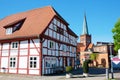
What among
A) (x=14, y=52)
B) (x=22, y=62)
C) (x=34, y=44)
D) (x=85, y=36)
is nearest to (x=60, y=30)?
(x=34, y=44)

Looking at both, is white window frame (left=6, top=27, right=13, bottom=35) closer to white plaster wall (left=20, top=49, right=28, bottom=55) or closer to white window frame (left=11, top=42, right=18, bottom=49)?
white window frame (left=11, top=42, right=18, bottom=49)

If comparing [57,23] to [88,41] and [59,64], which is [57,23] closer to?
[59,64]

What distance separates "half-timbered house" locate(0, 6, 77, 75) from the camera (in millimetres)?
28047

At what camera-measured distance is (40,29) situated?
28500mm

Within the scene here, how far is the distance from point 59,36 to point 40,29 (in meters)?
6.14

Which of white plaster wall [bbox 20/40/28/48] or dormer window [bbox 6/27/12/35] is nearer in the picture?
white plaster wall [bbox 20/40/28/48]

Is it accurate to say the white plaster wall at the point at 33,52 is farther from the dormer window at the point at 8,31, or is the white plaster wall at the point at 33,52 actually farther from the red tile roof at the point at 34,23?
the dormer window at the point at 8,31

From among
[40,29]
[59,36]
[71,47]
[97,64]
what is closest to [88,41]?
[97,64]

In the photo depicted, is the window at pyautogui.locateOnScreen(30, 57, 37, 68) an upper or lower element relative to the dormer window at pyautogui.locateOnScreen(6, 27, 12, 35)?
lower

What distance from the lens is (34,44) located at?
28234 mm

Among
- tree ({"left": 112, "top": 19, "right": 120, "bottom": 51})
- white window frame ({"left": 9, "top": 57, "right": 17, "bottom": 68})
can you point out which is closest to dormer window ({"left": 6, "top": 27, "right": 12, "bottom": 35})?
white window frame ({"left": 9, "top": 57, "right": 17, "bottom": 68})

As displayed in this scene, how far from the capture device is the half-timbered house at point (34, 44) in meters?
28.0

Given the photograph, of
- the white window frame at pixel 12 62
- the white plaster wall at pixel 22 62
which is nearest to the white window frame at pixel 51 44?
the white plaster wall at pixel 22 62

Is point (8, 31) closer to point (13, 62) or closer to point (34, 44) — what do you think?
point (13, 62)
